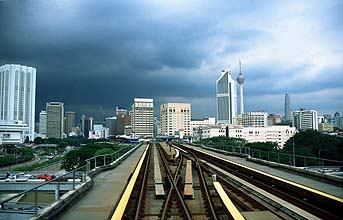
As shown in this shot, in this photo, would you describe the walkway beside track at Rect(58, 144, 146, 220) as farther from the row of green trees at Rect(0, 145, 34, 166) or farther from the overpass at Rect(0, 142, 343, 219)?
the row of green trees at Rect(0, 145, 34, 166)

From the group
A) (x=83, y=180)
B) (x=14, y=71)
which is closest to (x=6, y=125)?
(x=14, y=71)

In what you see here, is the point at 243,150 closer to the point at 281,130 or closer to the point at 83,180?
the point at 83,180

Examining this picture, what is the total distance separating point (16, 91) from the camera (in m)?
61.3

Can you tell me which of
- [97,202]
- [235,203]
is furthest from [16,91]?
[235,203]

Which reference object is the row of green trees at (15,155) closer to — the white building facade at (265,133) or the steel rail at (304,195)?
the steel rail at (304,195)

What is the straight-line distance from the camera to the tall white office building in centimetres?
5486

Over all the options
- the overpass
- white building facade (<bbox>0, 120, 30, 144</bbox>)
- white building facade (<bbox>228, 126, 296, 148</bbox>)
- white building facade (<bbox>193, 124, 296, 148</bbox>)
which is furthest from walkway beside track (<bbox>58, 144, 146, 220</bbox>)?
white building facade (<bbox>228, 126, 296, 148</bbox>)

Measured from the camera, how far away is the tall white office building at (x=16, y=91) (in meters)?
54.9

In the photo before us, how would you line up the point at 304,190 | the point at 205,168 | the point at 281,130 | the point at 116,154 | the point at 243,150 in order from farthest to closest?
the point at 281,130 → the point at 243,150 → the point at 116,154 → the point at 205,168 → the point at 304,190

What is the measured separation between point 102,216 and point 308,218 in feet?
17.4

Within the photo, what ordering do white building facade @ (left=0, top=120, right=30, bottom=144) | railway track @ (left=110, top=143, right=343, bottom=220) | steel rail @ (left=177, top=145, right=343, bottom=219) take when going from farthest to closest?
white building facade @ (left=0, top=120, right=30, bottom=144)
steel rail @ (left=177, top=145, right=343, bottom=219)
railway track @ (left=110, top=143, right=343, bottom=220)

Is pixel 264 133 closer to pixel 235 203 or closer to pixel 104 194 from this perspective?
Answer: pixel 235 203

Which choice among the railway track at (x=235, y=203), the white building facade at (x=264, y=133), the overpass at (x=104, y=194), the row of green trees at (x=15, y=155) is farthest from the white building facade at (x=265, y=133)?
the railway track at (x=235, y=203)

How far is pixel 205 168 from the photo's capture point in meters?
23.2
